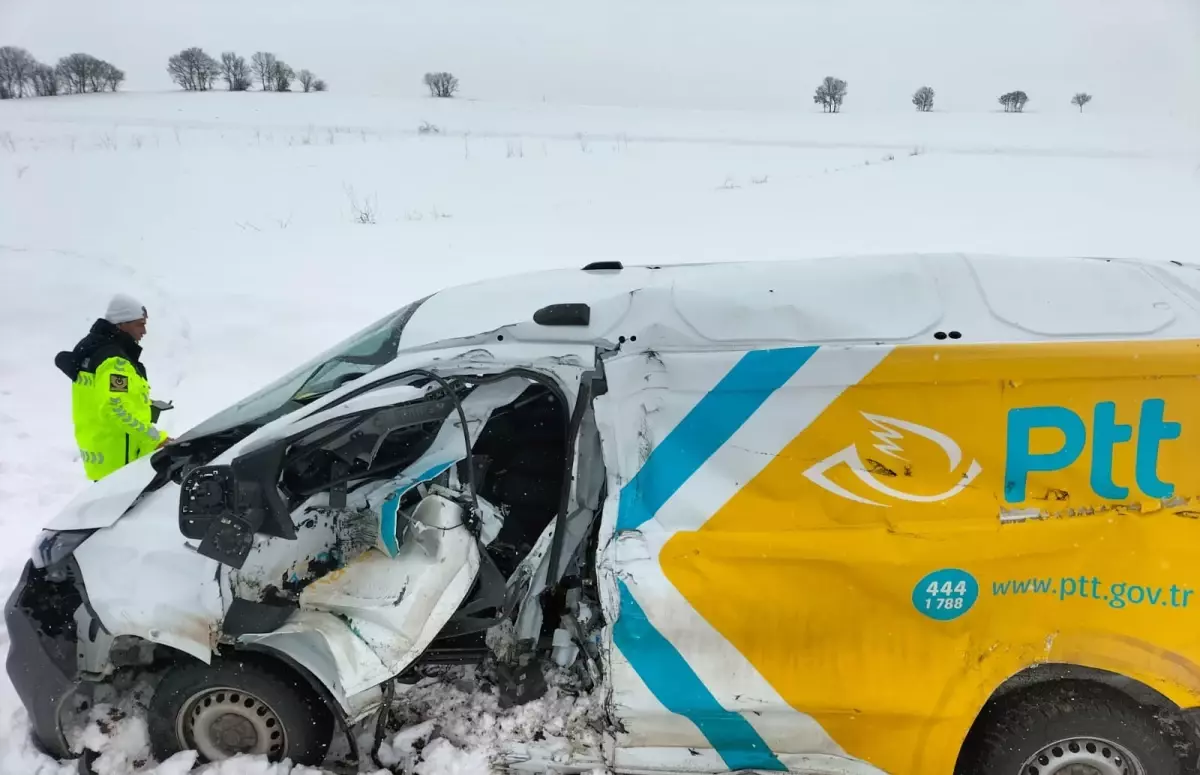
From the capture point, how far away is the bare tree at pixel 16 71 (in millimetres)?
36875

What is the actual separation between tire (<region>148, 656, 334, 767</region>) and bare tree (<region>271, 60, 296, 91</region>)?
49864mm

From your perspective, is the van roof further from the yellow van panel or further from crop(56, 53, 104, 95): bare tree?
crop(56, 53, 104, 95): bare tree

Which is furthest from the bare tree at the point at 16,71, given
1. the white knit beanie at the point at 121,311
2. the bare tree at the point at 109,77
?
the white knit beanie at the point at 121,311

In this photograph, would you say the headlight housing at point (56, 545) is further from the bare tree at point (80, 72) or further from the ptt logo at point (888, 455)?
the bare tree at point (80, 72)

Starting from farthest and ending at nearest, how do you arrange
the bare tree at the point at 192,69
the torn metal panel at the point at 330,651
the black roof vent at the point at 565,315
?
the bare tree at the point at 192,69 < the black roof vent at the point at 565,315 < the torn metal panel at the point at 330,651

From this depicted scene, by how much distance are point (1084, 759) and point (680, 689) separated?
1.34 metres

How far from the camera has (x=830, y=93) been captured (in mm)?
48094

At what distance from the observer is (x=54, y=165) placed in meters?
17.2

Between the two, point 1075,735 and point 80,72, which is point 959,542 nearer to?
point 1075,735

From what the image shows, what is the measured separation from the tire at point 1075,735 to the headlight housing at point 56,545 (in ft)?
11.0

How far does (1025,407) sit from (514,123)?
31.7m

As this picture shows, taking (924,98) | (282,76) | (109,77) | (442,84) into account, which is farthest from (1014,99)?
(109,77)

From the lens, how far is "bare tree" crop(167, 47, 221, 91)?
45.8 meters

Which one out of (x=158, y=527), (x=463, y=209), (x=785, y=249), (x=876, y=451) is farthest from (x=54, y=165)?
(x=876, y=451)
